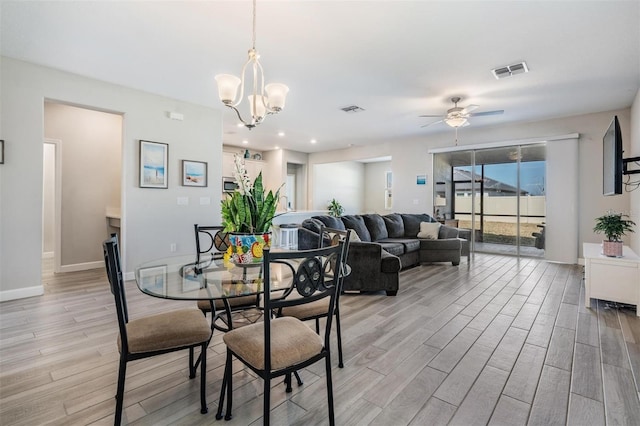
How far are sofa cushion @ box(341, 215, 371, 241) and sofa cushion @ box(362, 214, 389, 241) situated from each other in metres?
0.14

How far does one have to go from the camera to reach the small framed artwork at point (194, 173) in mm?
4746

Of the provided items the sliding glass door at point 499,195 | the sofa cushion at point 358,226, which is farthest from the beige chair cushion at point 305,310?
the sliding glass door at point 499,195

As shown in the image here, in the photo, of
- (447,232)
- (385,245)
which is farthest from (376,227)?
(447,232)

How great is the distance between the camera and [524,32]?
283 centimetres

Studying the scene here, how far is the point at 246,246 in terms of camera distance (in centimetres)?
211

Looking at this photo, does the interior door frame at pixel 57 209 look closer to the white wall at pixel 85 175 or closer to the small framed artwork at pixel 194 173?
the white wall at pixel 85 175

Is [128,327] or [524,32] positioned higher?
[524,32]

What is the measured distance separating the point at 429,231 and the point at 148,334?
5.05m

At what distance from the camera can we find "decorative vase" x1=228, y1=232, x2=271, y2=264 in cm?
211

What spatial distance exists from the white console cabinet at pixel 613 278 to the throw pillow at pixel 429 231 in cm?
243

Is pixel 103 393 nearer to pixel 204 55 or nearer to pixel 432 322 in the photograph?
pixel 432 322

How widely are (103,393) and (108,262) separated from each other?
886 millimetres

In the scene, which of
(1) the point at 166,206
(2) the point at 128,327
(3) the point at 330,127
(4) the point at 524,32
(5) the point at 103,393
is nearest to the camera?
(2) the point at 128,327

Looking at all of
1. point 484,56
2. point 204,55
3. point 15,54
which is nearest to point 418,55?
point 484,56
